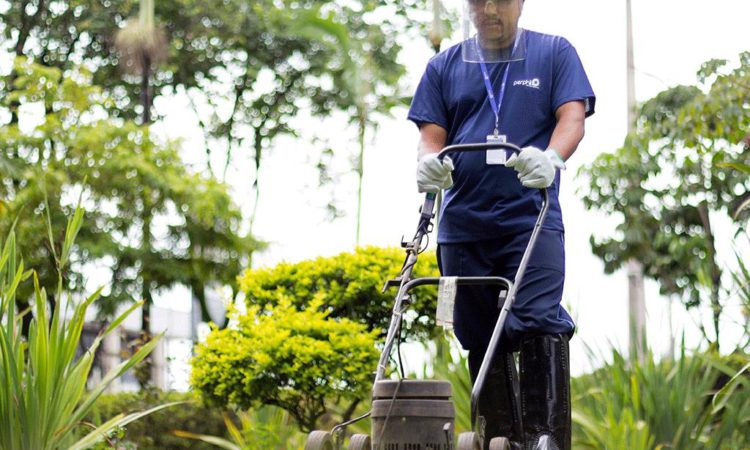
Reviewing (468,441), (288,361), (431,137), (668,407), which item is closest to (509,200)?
(431,137)

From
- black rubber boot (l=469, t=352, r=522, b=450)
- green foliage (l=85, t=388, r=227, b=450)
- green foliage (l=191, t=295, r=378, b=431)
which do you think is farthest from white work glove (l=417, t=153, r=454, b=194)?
green foliage (l=85, t=388, r=227, b=450)

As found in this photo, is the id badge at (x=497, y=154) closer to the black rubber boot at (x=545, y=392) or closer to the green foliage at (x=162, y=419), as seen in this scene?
the black rubber boot at (x=545, y=392)

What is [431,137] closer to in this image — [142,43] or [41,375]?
[41,375]

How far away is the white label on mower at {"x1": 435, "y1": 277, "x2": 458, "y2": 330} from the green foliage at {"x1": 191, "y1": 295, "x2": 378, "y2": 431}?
9.81ft

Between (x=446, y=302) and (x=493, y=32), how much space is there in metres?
0.98

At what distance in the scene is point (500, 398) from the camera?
12.8ft

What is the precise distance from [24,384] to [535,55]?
236cm

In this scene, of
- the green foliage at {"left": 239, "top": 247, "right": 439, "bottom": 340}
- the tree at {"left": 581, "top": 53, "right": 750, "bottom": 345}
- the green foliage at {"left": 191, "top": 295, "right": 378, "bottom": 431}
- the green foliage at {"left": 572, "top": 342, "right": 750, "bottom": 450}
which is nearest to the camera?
the green foliage at {"left": 572, "top": 342, "right": 750, "bottom": 450}

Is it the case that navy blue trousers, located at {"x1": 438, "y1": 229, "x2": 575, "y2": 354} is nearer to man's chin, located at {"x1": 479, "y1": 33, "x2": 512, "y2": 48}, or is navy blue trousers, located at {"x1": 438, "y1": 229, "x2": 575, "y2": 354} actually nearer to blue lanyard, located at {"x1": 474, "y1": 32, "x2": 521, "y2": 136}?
blue lanyard, located at {"x1": 474, "y1": 32, "x2": 521, "y2": 136}

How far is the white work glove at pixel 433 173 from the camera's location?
3.62 m

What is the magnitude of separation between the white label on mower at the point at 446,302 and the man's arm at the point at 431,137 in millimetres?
694

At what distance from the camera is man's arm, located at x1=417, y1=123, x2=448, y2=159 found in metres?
4.06

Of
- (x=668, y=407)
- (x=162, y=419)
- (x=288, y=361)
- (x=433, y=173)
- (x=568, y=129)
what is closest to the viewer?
(x=433, y=173)

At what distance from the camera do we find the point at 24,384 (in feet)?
15.3
